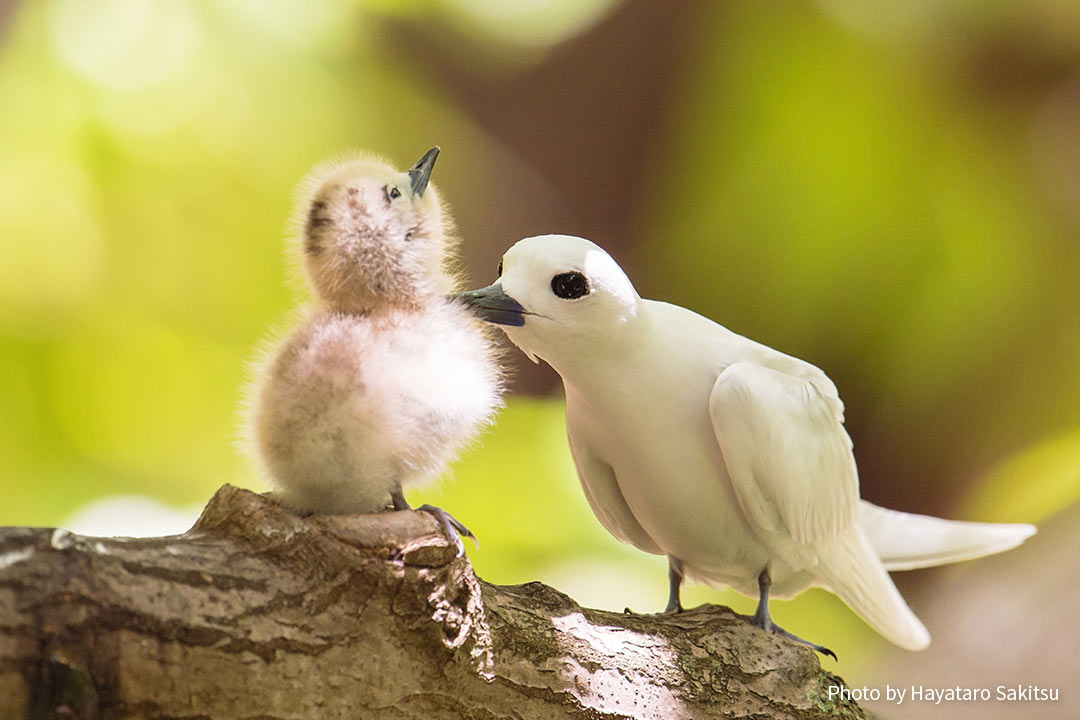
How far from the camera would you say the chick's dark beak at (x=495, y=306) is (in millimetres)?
Answer: 1088

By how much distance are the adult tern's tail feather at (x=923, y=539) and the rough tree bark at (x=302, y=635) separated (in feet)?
1.85

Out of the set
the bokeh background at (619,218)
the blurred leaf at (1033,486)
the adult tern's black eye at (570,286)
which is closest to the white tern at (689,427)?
the adult tern's black eye at (570,286)

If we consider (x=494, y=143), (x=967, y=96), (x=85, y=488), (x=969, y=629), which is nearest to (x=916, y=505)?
Answer: (x=969, y=629)

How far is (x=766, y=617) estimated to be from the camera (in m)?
1.22

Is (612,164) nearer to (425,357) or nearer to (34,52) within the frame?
(34,52)

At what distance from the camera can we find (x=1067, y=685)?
2.38 meters

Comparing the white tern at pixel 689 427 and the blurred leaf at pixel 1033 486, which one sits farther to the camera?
the blurred leaf at pixel 1033 486

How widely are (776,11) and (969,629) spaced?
69.6 inches

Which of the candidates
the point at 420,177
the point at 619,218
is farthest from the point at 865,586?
the point at 619,218

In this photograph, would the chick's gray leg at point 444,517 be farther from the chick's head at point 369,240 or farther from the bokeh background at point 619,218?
the bokeh background at point 619,218

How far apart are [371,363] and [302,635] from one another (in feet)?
0.80

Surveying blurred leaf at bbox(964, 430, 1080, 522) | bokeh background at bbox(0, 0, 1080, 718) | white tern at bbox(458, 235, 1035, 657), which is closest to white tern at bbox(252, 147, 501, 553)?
white tern at bbox(458, 235, 1035, 657)

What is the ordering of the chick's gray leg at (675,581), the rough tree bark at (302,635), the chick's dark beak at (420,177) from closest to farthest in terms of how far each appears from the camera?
1. the rough tree bark at (302,635)
2. the chick's dark beak at (420,177)
3. the chick's gray leg at (675,581)

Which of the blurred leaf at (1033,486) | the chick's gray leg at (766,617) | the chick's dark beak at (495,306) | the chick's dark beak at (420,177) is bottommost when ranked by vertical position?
the chick's gray leg at (766,617)
